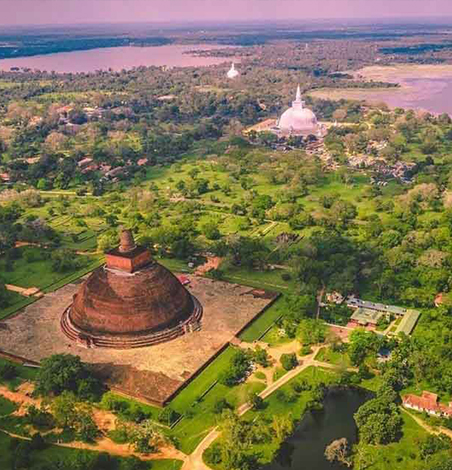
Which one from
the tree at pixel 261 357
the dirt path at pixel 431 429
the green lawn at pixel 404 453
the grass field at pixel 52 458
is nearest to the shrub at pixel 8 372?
the grass field at pixel 52 458

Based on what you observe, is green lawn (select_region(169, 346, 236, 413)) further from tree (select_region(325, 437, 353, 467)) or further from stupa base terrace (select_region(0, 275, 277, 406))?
tree (select_region(325, 437, 353, 467))

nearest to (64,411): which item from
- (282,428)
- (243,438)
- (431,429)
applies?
(243,438)

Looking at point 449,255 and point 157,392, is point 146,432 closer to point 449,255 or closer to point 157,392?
point 157,392

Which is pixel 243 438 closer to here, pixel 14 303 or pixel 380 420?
pixel 380 420

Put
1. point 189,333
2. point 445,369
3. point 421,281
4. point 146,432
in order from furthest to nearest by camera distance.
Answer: point 421,281, point 189,333, point 445,369, point 146,432

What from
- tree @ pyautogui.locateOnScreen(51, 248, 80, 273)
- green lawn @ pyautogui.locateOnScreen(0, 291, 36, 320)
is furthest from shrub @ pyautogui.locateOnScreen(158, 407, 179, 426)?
tree @ pyautogui.locateOnScreen(51, 248, 80, 273)

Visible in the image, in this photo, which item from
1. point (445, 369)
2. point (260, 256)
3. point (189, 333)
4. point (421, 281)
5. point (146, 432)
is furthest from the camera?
point (260, 256)

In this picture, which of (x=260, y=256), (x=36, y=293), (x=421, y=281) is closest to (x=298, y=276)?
(x=260, y=256)
